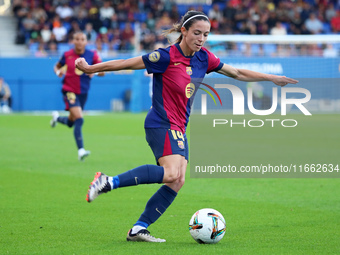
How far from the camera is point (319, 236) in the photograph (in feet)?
20.0

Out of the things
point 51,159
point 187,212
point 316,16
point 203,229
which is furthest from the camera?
point 316,16

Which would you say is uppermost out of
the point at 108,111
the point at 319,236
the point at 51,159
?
the point at 319,236

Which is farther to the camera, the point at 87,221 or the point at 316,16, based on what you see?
the point at 316,16

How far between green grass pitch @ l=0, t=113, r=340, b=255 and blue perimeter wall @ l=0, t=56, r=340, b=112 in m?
17.0

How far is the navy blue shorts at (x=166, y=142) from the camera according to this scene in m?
5.76

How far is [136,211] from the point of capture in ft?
25.0

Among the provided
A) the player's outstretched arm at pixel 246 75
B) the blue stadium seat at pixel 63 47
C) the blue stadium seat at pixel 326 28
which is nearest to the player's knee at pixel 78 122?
the player's outstretched arm at pixel 246 75

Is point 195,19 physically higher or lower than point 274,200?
higher

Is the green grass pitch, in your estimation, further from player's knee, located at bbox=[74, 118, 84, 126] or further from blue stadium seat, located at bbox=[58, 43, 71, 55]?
blue stadium seat, located at bbox=[58, 43, 71, 55]

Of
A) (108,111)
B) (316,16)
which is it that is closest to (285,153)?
(108,111)

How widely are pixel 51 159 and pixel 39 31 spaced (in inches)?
761

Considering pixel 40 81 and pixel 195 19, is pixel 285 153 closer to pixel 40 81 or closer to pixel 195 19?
pixel 195 19

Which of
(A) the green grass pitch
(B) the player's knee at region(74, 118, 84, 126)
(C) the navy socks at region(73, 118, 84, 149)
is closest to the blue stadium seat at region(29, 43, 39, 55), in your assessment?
(A) the green grass pitch

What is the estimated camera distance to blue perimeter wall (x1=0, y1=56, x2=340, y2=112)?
97.9ft
